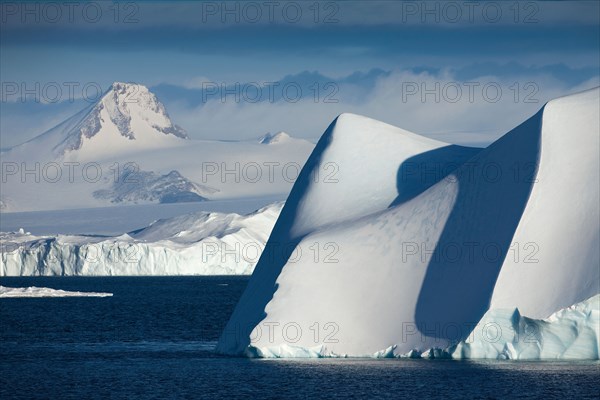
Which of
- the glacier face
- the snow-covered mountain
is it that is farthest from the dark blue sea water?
the glacier face

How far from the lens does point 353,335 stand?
48.7 meters

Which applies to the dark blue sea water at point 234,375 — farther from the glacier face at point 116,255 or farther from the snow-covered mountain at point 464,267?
the glacier face at point 116,255

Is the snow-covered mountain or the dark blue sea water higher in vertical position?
the snow-covered mountain

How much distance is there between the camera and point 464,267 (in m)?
48.6

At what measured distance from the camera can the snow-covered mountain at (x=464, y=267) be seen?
45.2 m

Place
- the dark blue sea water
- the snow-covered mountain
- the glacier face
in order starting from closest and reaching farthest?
1. the dark blue sea water
2. the snow-covered mountain
3. the glacier face

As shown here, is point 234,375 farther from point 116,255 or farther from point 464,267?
point 116,255

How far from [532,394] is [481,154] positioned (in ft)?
49.2

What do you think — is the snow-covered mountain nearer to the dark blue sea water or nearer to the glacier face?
the dark blue sea water

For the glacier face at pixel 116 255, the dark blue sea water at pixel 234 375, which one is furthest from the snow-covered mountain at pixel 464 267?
the glacier face at pixel 116 255

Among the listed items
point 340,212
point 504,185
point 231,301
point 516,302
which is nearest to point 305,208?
point 340,212

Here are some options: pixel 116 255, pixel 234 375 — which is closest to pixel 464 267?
pixel 234 375

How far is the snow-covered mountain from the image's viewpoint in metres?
45.2

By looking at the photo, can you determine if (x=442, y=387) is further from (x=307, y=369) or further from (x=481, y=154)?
(x=481, y=154)
